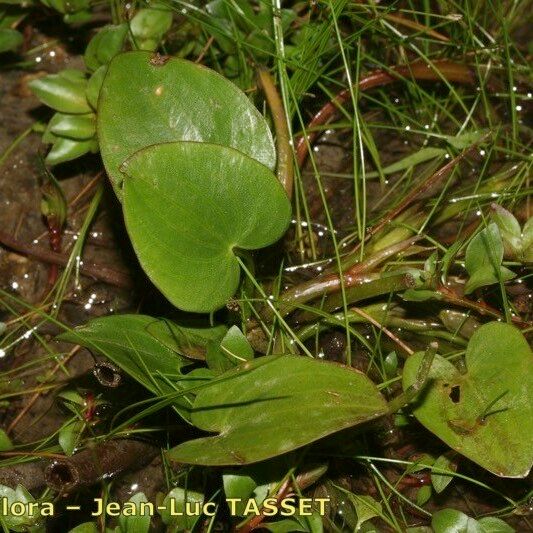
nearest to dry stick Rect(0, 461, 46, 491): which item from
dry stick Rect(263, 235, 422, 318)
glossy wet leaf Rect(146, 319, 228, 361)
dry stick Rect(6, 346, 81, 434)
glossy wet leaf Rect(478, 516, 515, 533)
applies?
dry stick Rect(6, 346, 81, 434)

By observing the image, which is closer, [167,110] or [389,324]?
[167,110]

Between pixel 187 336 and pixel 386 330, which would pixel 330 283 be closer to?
pixel 386 330

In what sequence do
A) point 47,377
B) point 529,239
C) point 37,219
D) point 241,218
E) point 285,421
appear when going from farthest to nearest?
1. point 37,219
2. point 47,377
3. point 529,239
4. point 241,218
5. point 285,421

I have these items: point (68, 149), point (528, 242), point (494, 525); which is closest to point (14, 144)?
point (68, 149)

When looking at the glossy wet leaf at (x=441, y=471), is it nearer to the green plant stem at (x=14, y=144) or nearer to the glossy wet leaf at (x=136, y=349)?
the glossy wet leaf at (x=136, y=349)

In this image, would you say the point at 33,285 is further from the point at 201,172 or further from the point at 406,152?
the point at 406,152

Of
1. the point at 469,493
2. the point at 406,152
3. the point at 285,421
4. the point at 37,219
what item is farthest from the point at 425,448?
the point at 37,219

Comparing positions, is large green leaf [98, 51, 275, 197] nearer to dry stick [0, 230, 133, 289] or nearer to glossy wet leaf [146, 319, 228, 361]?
glossy wet leaf [146, 319, 228, 361]
